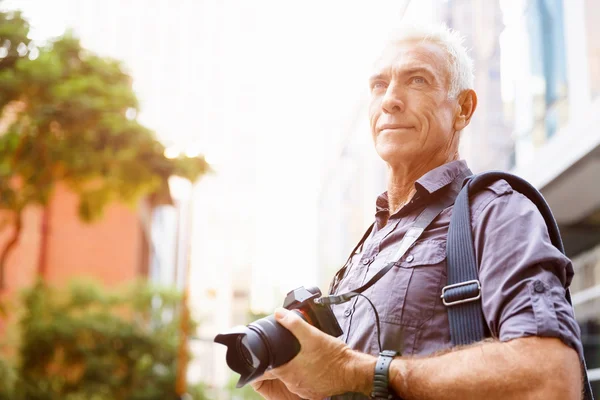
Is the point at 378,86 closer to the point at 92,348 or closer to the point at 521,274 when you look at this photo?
the point at 521,274

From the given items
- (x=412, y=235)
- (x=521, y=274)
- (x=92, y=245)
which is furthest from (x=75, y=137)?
(x=92, y=245)

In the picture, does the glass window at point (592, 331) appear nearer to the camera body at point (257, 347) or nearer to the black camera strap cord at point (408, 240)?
the black camera strap cord at point (408, 240)

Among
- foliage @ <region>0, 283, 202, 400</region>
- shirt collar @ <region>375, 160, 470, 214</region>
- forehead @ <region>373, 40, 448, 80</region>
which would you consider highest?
forehead @ <region>373, 40, 448, 80</region>

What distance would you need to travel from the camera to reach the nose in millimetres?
2121

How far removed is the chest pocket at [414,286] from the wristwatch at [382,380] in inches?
6.0

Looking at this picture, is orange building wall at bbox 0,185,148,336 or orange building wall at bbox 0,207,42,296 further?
orange building wall at bbox 0,185,148,336

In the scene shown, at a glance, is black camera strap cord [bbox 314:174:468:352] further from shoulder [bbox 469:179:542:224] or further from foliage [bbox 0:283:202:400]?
foliage [bbox 0:283:202:400]

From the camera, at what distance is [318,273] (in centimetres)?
2808

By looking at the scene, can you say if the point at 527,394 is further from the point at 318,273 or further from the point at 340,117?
the point at 318,273

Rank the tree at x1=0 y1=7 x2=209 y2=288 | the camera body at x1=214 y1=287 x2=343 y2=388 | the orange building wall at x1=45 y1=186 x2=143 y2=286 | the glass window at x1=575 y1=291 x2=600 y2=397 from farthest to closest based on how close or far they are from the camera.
Result: 1. the orange building wall at x1=45 y1=186 x2=143 y2=286
2. the tree at x1=0 y1=7 x2=209 y2=288
3. the glass window at x1=575 y1=291 x2=600 y2=397
4. the camera body at x1=214 y1=287 x2=343 y2=388

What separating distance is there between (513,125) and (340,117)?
483 inches

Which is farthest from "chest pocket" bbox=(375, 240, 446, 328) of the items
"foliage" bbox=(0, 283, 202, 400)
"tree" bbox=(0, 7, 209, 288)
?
"foliage" bbox=(0, 283, 202, 400)

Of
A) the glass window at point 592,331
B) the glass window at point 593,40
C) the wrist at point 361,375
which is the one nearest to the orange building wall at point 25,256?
the glass window at point 592,331

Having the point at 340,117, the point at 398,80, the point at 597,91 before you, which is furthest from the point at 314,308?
the point at 340,117
